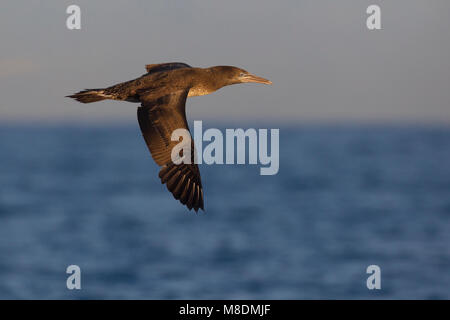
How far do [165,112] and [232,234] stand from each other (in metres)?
46.0

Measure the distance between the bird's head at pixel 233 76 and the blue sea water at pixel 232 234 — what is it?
26511 millimetres

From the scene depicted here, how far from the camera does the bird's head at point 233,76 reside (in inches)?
600

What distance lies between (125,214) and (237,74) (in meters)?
51.3

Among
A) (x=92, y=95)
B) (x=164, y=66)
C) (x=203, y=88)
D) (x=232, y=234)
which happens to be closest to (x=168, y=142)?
(x=92, y=95)

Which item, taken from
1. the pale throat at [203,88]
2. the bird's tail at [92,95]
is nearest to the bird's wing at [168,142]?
the bird's tail at [92,95]

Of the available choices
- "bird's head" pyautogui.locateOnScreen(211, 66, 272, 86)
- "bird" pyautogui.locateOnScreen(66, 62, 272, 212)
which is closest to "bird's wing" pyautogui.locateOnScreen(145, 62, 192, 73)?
"bird" pyautogui.locateOnScreen(66, 62, 272, 212)

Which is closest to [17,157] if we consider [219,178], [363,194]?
[219,178]

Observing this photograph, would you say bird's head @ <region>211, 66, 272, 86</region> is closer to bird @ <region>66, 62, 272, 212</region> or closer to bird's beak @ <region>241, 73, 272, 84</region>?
bird's beak @ <region>241, 73, 272, 84</region>

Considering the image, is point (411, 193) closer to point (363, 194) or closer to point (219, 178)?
point (363, 194)

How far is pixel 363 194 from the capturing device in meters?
81.0

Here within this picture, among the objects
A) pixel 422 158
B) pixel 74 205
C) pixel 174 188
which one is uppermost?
pixel 422 158

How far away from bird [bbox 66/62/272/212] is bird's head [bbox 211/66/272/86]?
2.26 feet

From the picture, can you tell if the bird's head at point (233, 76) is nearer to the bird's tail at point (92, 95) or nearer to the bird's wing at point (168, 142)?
the bird's wing at point (168, 142)

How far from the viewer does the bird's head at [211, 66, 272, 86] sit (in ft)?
50.0
